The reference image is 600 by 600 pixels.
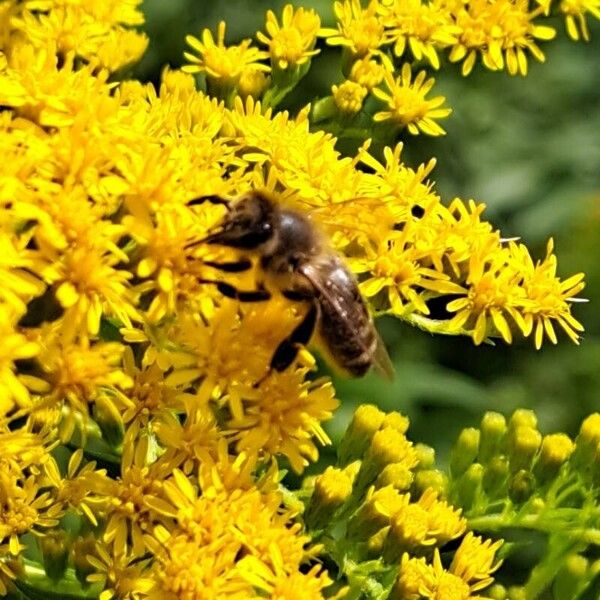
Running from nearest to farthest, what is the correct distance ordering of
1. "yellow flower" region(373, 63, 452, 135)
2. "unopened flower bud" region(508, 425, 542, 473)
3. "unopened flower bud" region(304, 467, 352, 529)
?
"unopened flower bud" region(304, 467, 352, 529), "unopened flower bud" region(508, 425, 542, 473), "yellow flower" region(373, 63, 452, 135)

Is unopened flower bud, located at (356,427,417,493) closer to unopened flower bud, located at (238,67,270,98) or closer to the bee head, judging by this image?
the bee head

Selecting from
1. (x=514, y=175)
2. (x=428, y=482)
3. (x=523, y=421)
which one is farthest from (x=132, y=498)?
(x=514, y=175)

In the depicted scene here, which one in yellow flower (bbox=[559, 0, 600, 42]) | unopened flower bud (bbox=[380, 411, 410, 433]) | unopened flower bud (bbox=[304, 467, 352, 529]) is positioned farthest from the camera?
yellow flower (bbox=[559, 0, 600, 42])

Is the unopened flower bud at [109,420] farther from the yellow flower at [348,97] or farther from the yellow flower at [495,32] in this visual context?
the yellow flower at [495,32]

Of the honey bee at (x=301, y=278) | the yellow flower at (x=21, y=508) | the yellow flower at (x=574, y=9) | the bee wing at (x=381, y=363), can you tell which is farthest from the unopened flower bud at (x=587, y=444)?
the yellow flower at (x=21, y=508)

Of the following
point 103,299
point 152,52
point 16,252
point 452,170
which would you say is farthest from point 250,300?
point 452,170

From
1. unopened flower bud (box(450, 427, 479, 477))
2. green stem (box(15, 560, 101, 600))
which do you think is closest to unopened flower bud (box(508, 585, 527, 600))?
unopened flower bud (box(450, 427, 479, 477))

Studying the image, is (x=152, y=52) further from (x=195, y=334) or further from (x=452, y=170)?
(x=195, y=334)
